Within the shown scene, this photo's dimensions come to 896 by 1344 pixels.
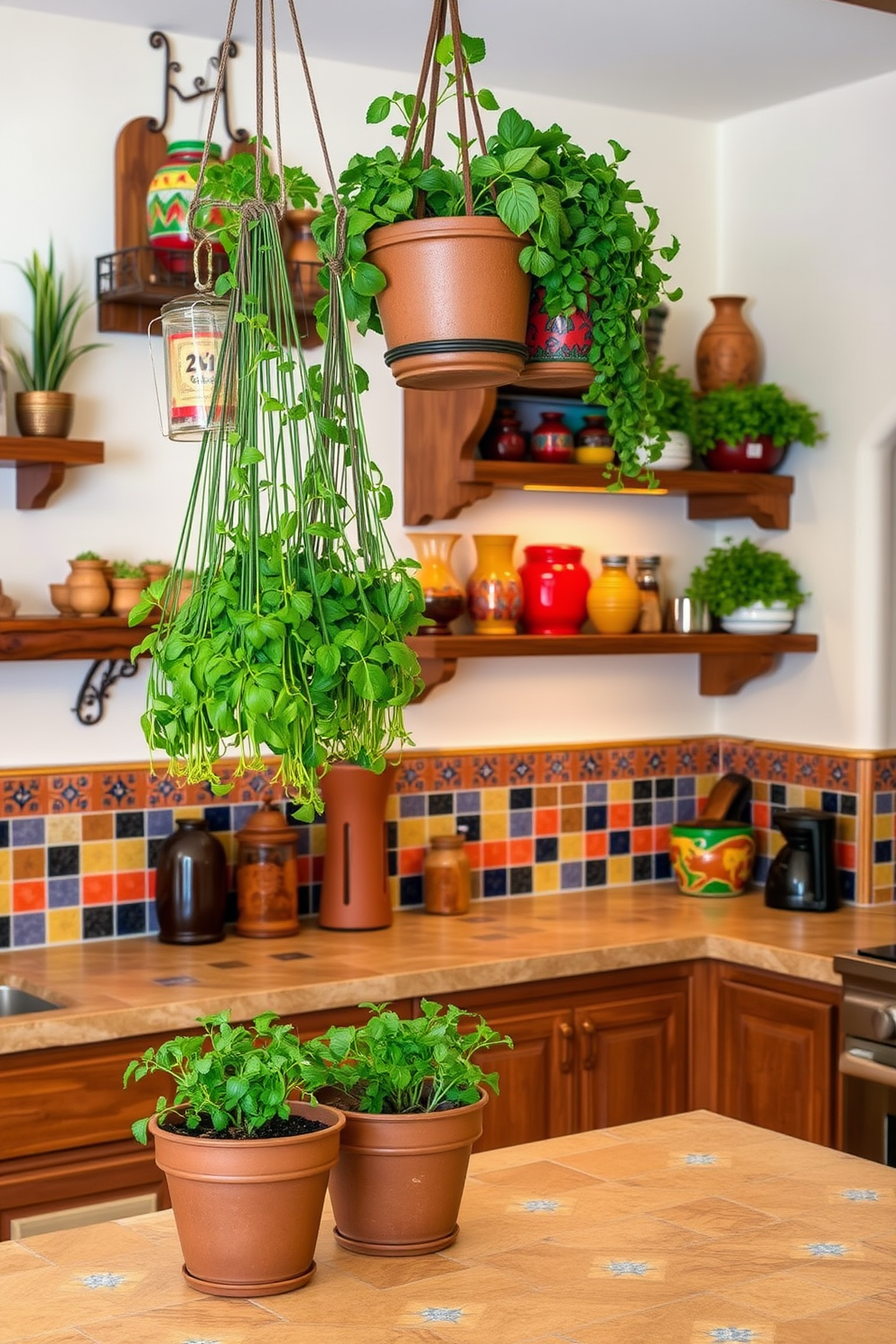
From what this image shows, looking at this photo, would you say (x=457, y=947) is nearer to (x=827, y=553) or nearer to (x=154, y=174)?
(x=827, y=553)

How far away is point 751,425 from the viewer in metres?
4.02

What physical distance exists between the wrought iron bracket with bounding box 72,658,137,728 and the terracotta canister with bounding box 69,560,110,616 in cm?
22

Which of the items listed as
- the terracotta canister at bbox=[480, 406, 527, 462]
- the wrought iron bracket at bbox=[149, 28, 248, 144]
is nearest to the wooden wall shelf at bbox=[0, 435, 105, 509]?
the wrought iron bracket at bbox=[149, 28, 248, 144]

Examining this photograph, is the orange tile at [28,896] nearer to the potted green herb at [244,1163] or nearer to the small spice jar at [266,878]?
the small spice jar at [266,878]

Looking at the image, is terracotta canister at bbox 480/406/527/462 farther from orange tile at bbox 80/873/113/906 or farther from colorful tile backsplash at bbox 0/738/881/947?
orange tile at bbox 80/873/113/906

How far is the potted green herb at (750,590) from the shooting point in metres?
4.11

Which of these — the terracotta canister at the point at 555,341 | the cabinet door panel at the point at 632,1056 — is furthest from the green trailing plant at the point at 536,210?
the cabinet door panel at the point at 632,1056

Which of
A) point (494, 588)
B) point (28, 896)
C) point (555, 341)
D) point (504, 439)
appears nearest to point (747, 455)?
point (504, 439)

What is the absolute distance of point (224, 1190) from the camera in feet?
5.12

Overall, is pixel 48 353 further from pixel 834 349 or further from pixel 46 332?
pixel 834 349

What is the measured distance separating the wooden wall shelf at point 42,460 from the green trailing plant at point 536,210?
1592mm

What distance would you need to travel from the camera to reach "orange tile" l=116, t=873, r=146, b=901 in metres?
3.52

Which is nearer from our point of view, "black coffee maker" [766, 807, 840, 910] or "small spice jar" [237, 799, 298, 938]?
"small spice jar" [237, 799, 298, 938]

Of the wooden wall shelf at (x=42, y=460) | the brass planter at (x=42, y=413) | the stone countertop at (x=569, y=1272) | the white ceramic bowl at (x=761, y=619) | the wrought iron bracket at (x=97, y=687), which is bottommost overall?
the stone countertop at (x=569, y=1272)
